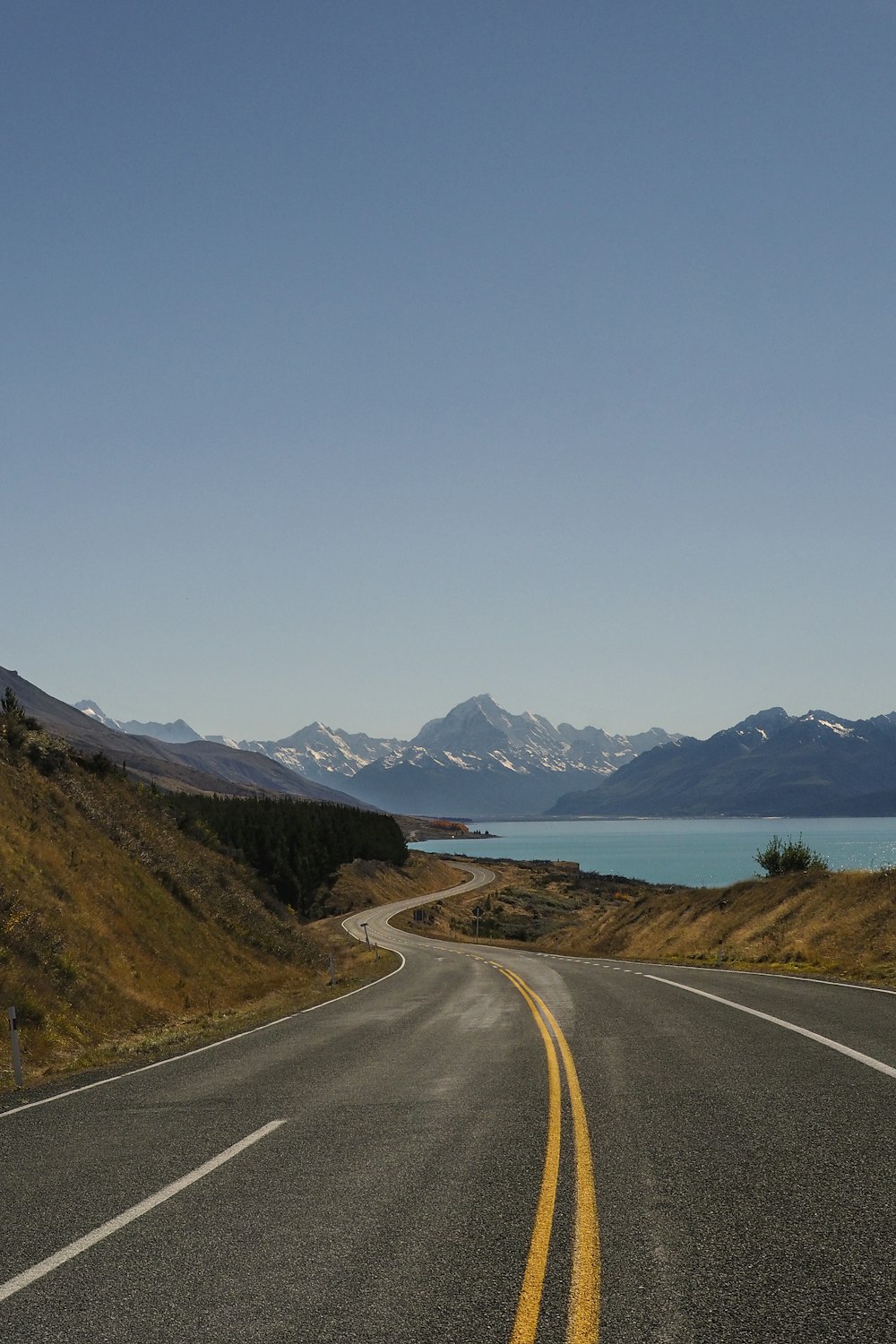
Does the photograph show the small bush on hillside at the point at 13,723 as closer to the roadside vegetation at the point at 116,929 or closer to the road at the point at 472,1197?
the roadside vegetation at the point at 116,929

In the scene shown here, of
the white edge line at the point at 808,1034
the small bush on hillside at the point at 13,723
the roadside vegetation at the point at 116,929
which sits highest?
the small bush on hillside at the point at 13,723

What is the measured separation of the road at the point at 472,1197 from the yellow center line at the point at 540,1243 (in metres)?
0.02

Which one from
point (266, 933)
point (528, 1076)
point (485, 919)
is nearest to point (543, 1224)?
point (528, 1076)

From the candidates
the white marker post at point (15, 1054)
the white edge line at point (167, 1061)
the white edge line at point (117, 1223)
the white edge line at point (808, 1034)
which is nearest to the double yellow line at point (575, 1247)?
the white edge line at point (117, 1223)

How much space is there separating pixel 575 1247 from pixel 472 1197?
1359 millimetres

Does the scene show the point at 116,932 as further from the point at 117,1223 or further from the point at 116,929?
the point at 117,1223

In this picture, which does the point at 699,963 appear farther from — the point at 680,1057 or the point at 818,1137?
the point at 818,1137

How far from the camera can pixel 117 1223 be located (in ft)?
23.6

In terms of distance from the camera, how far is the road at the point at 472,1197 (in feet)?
17.9

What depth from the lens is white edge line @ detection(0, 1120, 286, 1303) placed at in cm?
622

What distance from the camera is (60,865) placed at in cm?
2827

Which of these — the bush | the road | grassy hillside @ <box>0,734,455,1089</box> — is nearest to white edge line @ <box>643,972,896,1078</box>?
the road

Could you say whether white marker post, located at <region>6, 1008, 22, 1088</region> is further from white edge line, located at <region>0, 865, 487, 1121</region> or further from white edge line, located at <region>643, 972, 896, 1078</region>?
white edge line, located at <region>643, 972, 896, 1078</region>

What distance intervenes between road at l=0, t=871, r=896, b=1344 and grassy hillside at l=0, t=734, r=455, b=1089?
6940 mm
